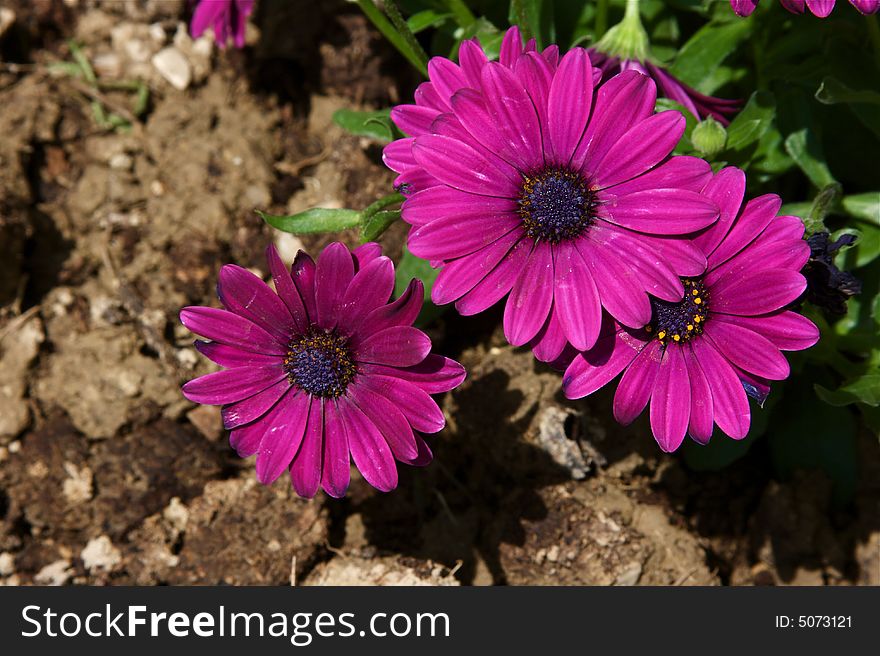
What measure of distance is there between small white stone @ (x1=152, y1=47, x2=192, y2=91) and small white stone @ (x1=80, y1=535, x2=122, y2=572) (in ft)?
6.40

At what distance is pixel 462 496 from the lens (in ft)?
11.2

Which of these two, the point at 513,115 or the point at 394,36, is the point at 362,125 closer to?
the point at 394,36

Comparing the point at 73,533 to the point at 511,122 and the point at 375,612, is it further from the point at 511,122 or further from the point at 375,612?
the point at 511,122

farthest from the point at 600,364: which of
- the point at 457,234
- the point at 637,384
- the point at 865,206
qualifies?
the point at 865,206

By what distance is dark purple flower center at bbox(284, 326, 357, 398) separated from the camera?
2539 mm

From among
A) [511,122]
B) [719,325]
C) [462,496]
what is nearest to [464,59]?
[511,122]

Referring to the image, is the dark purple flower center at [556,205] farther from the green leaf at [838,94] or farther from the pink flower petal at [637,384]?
the green leaf at [838,94]

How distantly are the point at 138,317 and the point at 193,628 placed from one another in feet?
4.09

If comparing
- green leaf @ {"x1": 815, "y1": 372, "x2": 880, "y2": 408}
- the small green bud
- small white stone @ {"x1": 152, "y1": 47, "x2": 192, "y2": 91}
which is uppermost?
small white stone @ {"x1": 152, "y1": 47, "x2": 192, "y2": 91}

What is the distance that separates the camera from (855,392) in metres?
2.62

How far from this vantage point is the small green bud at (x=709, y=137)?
2.56 m

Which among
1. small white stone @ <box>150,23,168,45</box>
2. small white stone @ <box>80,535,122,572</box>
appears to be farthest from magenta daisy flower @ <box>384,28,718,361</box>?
small white stone @ <box>150,23,168,45</box>

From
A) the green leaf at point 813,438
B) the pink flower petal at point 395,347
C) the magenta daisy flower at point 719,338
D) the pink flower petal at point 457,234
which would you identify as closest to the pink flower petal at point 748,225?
the magenta daisy flower at point 719,338

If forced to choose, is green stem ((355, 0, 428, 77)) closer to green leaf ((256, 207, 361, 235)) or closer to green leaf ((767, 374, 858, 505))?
green leaf ((256, 207, 361, 235))
